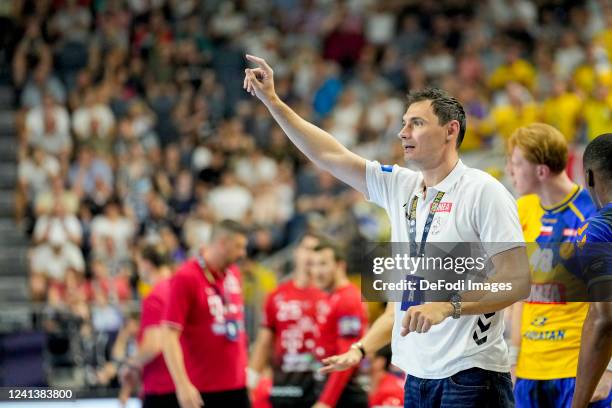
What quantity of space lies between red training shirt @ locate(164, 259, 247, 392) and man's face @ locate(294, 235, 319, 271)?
3.03 feet

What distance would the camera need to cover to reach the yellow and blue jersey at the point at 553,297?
20.1ft

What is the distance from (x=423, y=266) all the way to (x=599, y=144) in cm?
106

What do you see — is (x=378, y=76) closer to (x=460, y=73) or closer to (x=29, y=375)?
(x=460, y=73)

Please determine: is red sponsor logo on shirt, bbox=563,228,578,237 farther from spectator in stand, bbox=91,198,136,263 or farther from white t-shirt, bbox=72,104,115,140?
white t-shirt, bbox=72,104,115,140

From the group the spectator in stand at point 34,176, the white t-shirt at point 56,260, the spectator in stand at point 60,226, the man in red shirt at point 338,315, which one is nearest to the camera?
the man in red shirt at point 338,315

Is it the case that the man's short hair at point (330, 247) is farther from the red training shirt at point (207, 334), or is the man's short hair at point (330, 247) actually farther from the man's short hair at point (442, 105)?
the man's short hair at point (442, 105)

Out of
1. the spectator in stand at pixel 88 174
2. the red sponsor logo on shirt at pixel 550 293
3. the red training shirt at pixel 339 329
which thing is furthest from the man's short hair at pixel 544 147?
the spectator in stand at pixel 88 174

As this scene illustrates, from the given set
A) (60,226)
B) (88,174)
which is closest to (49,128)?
(88,174)

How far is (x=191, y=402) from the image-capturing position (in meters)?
7.38

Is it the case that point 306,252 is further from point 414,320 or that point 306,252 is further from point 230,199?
point 230,199

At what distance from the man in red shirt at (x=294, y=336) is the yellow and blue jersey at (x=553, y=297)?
102 inches

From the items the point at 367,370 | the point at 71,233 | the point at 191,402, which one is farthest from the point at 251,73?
the point at 71,233

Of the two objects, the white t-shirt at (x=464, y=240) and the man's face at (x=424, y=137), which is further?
the man's face at (x=424, y=137)

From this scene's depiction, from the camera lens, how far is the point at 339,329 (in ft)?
27.5
